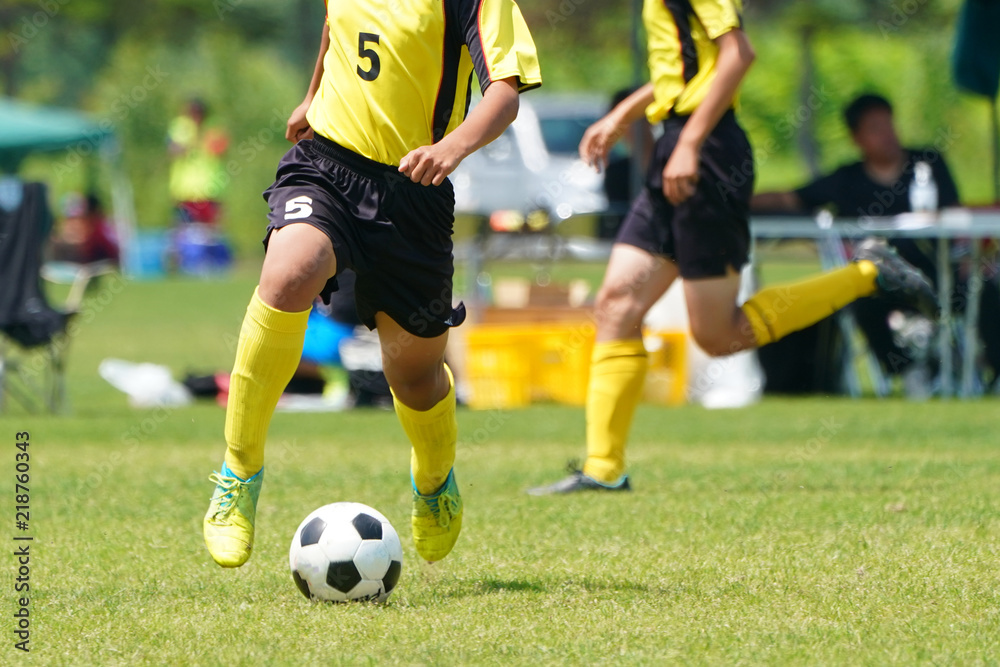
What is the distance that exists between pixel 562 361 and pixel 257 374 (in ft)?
21.3

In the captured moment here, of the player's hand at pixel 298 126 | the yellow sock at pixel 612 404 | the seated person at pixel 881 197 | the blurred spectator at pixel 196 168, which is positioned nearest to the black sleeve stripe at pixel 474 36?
the player's hand at pixel 298 126

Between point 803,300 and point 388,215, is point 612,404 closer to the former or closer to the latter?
point 803,300

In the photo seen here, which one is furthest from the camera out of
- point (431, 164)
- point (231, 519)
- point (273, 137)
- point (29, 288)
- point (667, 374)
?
point (273, 137)

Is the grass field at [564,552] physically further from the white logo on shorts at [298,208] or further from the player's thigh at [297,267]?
the white logo on shorts at [298,208]

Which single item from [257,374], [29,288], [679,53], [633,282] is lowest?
[29,288]

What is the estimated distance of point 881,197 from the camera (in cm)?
1010

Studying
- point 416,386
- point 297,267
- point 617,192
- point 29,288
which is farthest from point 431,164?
point 617,192

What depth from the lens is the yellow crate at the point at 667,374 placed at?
10.1 meters

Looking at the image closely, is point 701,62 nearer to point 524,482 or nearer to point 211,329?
point 524,482

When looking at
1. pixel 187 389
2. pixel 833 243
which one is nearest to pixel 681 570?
pixel 833 243

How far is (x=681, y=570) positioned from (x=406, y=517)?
1.40 m

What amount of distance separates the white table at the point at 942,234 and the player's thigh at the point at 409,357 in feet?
19.3

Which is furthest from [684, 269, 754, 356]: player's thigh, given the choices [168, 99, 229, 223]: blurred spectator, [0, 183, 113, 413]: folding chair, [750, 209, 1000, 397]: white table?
[168, 99, 229, 223]: blurred spectator

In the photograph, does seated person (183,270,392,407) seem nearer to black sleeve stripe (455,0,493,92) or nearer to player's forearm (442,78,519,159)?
black sleeve stripe (455,0,493,92)
